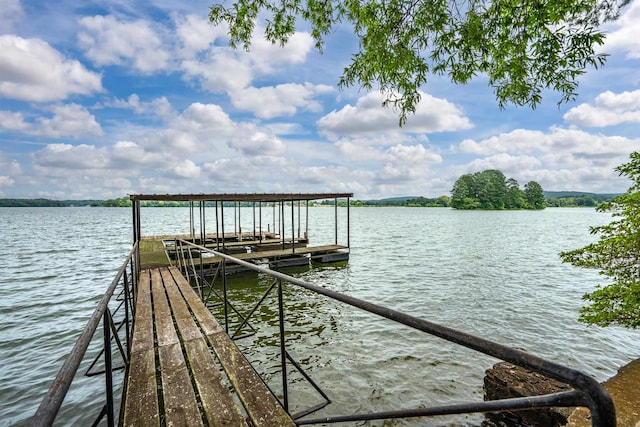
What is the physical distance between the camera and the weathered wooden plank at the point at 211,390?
8.35 ft

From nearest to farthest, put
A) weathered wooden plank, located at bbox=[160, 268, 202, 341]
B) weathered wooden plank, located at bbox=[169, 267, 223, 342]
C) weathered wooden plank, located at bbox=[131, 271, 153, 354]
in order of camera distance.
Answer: weathered wooden plank, located at bbox=[131, 271, 153, 354] → weathered wooden plank, located at bbox=[160, 268, 202, 341] → weathered wooden plank, located at bbox=[169, 267, 223, 342]

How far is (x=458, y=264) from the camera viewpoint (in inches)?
741

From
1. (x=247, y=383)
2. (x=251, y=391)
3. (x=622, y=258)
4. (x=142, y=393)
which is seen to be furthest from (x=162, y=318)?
(x=622, y=258)

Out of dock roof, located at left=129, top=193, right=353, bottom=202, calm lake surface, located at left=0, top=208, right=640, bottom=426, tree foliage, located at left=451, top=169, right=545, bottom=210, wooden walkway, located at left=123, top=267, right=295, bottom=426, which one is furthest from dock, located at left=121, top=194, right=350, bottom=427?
tree foliage, located at left=451, top=169, right=545, bottom=210

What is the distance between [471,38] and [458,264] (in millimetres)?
16369

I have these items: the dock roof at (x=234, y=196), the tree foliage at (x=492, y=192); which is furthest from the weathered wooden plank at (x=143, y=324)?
the tree foliage at (x=492, y=192)

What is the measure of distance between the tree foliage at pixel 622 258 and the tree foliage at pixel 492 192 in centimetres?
10098

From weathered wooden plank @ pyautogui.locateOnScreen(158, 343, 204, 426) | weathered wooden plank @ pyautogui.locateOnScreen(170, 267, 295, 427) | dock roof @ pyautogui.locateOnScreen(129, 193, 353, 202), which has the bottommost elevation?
weathered wooden plank @ pyautogui.locateOnScreen(158, 343, 204, 426)

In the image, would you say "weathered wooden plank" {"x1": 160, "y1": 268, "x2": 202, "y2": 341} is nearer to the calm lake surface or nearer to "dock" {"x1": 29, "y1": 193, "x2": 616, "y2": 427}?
"dock" {"x1": 29, "y1": 193, "x2": 616, "y2": 427}

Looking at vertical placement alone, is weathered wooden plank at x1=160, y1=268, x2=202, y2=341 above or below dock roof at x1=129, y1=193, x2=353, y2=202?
below

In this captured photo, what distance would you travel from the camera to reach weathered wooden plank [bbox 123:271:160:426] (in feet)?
8.47

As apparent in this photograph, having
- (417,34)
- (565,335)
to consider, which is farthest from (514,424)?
(417,34)

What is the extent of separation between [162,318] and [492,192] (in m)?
106

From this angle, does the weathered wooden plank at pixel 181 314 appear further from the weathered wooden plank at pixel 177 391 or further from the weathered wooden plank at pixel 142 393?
the weathered wooden plank at pixel 142 393
